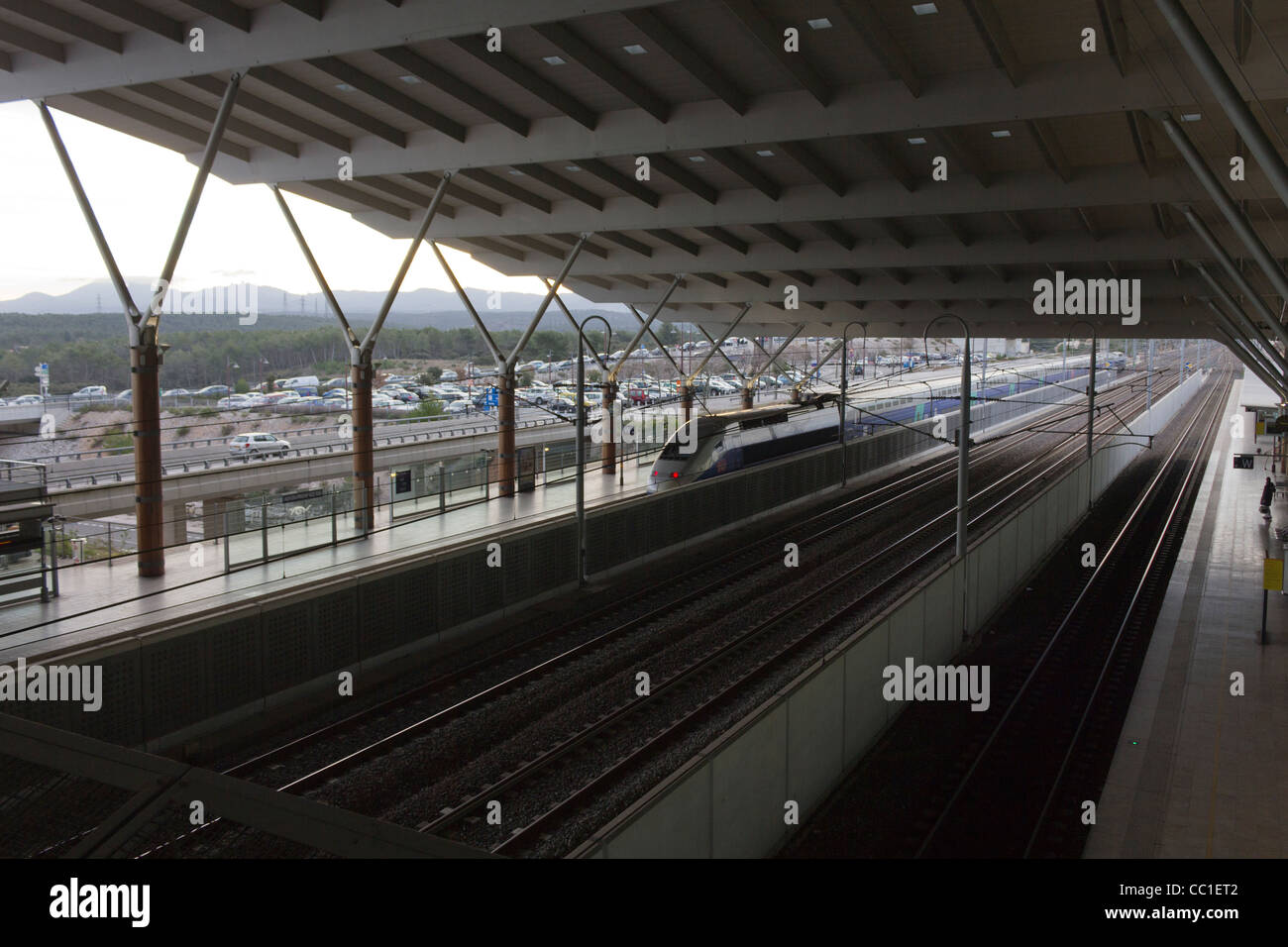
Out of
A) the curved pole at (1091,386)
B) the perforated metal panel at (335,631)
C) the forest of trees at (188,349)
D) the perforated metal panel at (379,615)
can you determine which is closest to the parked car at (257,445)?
the forest of trees at (188,349)

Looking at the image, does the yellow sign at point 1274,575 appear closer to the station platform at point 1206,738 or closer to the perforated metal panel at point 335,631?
the station platform at point 1206,738

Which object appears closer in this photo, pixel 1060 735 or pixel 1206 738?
pixel 1206 738

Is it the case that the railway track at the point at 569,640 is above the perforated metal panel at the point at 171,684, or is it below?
below

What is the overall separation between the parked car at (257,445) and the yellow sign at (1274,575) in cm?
2301

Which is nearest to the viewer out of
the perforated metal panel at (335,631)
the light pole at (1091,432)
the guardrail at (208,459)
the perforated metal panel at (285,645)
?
the perforated metal panel at (285,645)

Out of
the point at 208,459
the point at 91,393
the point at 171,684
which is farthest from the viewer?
the point at 208,459

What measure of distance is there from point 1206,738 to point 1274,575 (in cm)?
533

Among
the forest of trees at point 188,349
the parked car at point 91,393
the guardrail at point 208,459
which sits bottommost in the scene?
the guardrail at point 208,459

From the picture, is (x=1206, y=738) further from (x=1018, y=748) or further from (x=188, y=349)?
(x=188, y=349)

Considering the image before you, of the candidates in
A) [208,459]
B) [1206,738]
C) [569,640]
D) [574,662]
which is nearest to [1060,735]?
[1206,738]

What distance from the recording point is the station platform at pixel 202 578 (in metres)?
13.5

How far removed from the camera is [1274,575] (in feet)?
52.7

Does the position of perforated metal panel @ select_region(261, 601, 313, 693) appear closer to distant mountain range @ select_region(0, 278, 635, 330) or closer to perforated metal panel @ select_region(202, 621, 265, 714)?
perforated metal panel @ select_region(202, 621, 265, 714)

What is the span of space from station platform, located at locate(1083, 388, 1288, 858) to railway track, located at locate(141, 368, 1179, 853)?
16.6 ft
